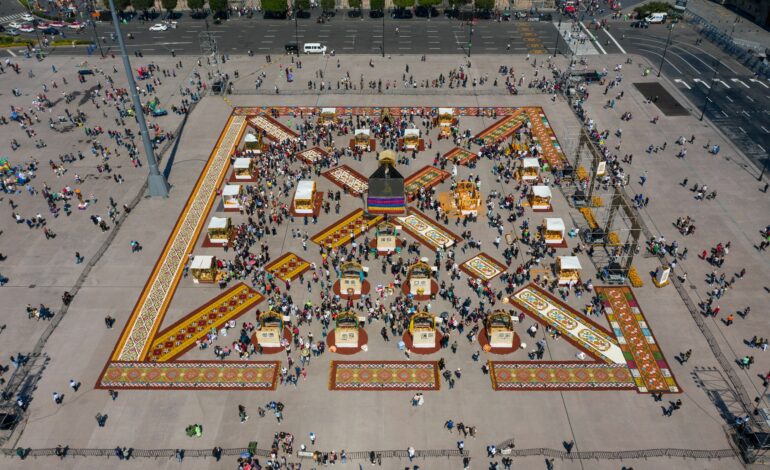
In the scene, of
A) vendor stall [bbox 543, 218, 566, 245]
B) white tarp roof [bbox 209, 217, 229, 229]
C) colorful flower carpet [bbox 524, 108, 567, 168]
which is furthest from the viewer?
colorful flower carpet [bbox 524, 108, 567, 168]

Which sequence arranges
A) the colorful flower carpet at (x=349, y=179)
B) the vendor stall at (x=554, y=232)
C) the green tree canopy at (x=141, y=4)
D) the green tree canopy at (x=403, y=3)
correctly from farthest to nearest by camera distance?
1. the green tree canopy at (x=403, y=3)
2. the green tree canopy at (x=141, y=4)
3. the colorful flower carpet at (x=349, y=179)
4. the vendor stall at (x=554, y=232)

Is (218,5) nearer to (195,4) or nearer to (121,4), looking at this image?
(195,4)

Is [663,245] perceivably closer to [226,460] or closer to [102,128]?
[226,460]

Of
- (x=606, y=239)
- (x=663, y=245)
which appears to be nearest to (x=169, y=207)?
(x=606, y=239)

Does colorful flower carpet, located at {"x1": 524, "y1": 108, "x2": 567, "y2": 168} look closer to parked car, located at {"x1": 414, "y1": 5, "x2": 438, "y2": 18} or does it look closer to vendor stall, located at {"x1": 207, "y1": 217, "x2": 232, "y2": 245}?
vendor stall, located at {"x1": 207, "y1": 217, "x2": 232, "y2": 245}

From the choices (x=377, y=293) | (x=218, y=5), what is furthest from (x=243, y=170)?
(x=218, y=5)

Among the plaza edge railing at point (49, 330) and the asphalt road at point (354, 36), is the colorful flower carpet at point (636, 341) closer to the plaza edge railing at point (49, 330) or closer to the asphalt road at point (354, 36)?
the plaza edge railing at point (49, 330)

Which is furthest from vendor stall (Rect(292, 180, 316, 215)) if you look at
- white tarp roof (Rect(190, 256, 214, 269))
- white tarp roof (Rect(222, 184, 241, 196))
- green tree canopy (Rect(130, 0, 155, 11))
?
green tree canopy (Rect(130, 0, 155, 11))

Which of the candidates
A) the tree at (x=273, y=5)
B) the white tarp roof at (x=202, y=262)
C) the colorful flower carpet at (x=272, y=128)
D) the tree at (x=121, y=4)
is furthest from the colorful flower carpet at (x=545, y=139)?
the tree at (x=121, y=4)
